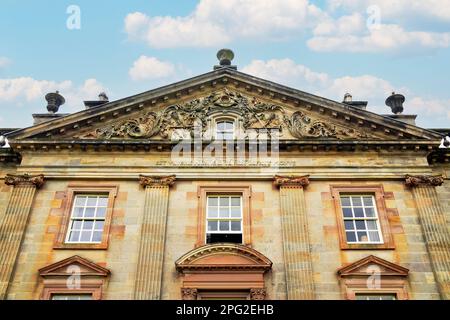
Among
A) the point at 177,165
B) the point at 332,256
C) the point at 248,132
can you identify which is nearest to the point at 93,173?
the point at 177,165

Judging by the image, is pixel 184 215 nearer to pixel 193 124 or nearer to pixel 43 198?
pixel 193 124

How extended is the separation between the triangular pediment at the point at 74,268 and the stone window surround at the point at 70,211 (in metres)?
0.61

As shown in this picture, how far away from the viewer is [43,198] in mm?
18766

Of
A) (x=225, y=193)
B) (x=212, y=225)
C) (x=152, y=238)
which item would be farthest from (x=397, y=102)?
(x=152, y=238)

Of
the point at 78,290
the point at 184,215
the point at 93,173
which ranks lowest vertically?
Answer: the point at 78,290

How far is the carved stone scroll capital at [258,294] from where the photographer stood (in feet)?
52.9

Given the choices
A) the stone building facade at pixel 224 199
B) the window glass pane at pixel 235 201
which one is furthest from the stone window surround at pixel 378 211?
the window glass pane at pixel 235 201

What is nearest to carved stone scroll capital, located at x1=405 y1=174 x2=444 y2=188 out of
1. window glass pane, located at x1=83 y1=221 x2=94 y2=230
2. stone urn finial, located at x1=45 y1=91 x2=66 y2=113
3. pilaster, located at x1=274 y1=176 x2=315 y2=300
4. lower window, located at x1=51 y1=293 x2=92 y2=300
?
pilaster, located at x1=274 y1=176 x2=315 y2=300

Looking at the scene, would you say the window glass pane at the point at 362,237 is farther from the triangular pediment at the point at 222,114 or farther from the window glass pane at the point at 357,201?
the triangular pediment at the point at 222,114

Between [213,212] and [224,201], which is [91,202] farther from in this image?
[224,201]

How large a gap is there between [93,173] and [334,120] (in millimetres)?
10132

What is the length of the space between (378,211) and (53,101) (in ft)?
48.0

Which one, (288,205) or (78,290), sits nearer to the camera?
(78,290)

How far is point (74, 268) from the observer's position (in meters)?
16.9
